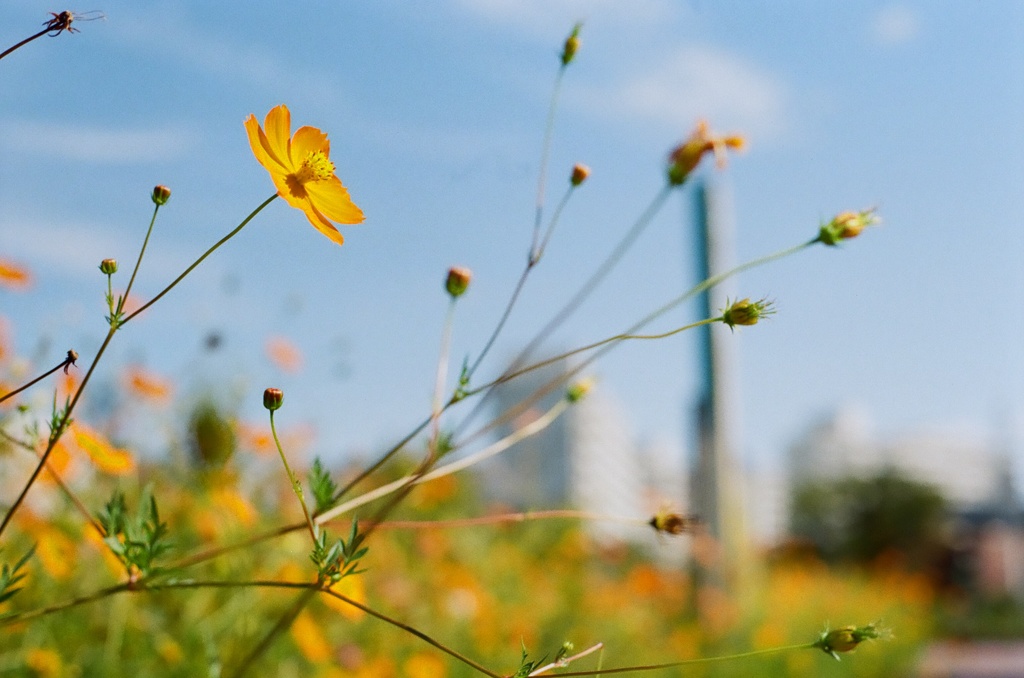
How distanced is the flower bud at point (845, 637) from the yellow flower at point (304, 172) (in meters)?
0.38

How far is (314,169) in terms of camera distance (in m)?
0.61

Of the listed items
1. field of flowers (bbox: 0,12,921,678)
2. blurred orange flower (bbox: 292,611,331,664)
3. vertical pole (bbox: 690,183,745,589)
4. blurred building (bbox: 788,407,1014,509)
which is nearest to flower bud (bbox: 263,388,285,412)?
field of flowers (bbox: 0,12,921,678)

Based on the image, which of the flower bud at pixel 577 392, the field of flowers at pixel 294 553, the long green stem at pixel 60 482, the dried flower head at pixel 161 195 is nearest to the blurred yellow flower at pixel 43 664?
the field of flowers at pixel 294 553

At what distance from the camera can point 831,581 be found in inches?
331

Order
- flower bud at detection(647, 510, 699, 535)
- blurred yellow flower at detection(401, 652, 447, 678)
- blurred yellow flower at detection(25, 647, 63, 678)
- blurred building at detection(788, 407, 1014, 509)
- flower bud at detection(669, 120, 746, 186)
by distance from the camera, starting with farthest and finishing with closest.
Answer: blurred building at detection(788, 407, 1014, 509) < blurred yellow flower at detection(401, 652, 447, 678) < blurred yellow flower at detection(25, 647, 63, 678) < flower bud at detection(669, 120, 746, 186) < flower bud at detection(647, 510, 699, 535)

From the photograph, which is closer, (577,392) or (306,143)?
(306,143)

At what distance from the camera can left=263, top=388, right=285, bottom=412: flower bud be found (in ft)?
1.82

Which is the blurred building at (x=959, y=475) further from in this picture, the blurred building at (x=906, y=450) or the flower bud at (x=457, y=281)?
the flower bud at (x=457, y=281)

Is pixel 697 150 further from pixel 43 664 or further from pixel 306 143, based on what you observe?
pixel 43 664

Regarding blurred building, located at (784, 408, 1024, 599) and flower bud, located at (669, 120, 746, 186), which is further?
blurred building, located at (784, 408, 1024, 599)

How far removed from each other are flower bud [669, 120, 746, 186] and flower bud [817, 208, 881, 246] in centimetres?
14

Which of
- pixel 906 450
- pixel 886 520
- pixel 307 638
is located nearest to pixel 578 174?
pixel 307 638

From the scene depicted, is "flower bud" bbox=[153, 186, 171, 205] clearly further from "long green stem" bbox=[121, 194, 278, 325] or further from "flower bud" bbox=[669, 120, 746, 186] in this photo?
"flower bud" bbox=[669, 120, 746, 186]

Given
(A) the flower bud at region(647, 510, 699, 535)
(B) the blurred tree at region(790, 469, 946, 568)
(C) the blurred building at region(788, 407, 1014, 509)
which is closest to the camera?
(A) the flower bud at region(647, 510, 699, 535)
